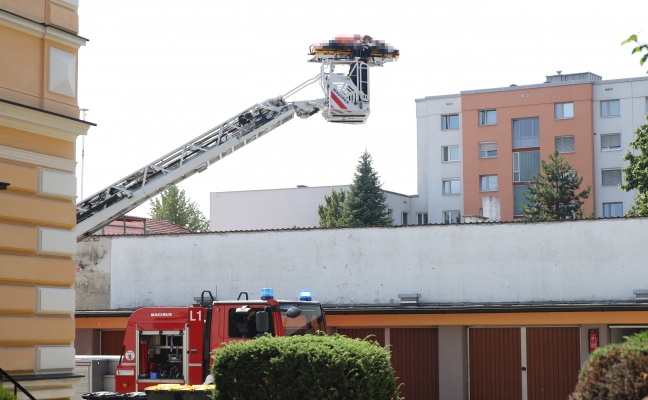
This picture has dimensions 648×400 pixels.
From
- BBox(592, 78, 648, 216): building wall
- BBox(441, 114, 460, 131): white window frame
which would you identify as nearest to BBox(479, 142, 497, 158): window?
BBox(441, 114, 460, 131): white window frame

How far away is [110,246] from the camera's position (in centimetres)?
3145

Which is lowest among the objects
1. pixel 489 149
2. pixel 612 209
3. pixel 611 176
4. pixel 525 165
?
pixel 612 209

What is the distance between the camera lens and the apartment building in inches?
2788

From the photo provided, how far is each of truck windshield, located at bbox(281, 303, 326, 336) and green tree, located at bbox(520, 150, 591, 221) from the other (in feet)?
153

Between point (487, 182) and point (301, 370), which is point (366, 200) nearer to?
point (487, 182)

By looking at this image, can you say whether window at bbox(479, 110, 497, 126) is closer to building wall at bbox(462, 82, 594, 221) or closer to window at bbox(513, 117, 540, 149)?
building wall at bbox(462, 82, 594, 221)

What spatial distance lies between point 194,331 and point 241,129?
11.9m

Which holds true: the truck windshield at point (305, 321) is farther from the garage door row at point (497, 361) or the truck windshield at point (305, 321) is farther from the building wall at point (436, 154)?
the building wall at point (436, 154)

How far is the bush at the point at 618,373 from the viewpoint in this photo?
9281 mm

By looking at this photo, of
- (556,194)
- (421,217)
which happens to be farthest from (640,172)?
(421,217)

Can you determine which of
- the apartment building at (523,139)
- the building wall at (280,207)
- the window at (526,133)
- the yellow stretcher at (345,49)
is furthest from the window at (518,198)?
the yellow stretcher at (345,49)

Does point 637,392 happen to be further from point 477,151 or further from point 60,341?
point 477,151

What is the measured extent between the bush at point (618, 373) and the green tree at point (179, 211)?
81215 millimetres

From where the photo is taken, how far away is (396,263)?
2831 centimetres
